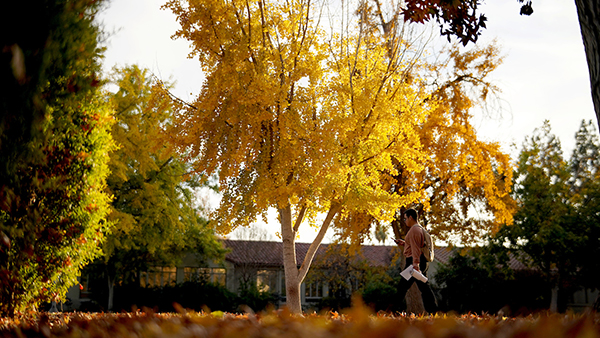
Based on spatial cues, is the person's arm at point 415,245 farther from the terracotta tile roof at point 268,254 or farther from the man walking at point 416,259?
the terracotta tile roof at point 268,254

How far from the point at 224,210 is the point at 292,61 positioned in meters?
3.77

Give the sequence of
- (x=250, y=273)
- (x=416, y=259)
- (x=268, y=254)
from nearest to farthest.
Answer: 1. (x=416, y=259)
2. (x=250, y=273)
3. (x=268, y=254)

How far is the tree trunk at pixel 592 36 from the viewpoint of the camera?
3912 millimetres

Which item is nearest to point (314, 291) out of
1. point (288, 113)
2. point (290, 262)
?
point (290, 262)

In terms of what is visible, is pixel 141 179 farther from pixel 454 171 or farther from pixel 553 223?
pixel 553 223

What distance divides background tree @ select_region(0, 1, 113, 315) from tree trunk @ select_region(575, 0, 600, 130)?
12.3 ft

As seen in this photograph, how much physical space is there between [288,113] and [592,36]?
286 inches

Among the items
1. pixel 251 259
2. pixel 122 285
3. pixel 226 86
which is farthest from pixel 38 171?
pixel 251 259

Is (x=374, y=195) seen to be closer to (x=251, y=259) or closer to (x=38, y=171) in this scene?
(x=38, y=171)

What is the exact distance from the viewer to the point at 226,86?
11.0 meters

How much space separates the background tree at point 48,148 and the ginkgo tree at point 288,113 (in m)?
3.75

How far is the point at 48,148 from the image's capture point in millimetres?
6141

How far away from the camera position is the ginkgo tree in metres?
10.9

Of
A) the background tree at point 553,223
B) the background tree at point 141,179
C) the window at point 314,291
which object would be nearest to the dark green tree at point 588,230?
the background tree at point 553,223
